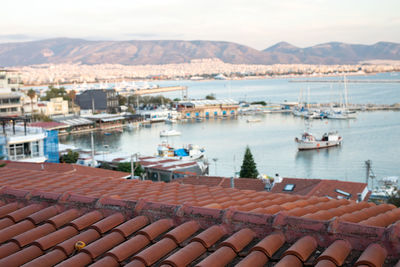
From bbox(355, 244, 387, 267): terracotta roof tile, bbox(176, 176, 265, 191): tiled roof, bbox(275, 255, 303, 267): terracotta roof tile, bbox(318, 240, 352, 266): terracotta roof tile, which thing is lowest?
bbox(176, 176, 265, 191): tiled roof

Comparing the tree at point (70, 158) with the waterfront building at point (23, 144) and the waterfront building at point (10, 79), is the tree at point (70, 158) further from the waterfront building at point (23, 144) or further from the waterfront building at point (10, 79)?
the waterfront building at point (10, 79)

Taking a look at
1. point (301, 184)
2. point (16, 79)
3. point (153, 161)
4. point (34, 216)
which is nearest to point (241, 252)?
point (34, 216)

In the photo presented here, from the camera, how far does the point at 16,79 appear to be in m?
26.2

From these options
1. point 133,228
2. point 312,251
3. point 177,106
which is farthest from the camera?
point 177,106

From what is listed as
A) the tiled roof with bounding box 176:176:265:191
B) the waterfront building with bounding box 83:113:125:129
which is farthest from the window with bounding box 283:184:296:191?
the waterfront building with bounding box 83:113:125:129

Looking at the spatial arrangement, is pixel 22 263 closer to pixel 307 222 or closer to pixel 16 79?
pixel 307 222

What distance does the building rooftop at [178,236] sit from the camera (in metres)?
1.26

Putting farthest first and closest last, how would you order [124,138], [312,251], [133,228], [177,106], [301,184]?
[177,106] → [124,138] → [301,184] → [133,228] → [312,251]

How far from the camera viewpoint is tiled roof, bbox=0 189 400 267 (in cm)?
126

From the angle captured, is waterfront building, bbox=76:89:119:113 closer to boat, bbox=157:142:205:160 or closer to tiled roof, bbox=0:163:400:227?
boat, bbox=157:142:205:160

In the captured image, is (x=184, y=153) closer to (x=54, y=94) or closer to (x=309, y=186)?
(x=309, y=186)

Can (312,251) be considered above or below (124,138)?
above

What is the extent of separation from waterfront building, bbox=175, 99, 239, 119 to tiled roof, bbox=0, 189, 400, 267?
3048 cm

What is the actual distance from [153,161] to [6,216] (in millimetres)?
10995
